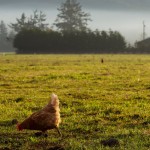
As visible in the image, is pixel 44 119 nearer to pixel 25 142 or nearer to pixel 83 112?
pixel 25 142


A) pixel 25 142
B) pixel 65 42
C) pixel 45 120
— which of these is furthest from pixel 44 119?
pixel 65 42

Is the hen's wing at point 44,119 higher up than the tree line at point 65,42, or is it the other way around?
the tree line at point 65,42

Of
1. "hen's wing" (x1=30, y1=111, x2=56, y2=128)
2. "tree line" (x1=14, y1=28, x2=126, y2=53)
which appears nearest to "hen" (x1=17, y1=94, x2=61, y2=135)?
"hen's wing" (x1=30, y1=111, x2=56, y2=128)

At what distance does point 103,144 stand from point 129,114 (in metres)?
4.23

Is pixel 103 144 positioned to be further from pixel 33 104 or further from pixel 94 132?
pixel 33 104

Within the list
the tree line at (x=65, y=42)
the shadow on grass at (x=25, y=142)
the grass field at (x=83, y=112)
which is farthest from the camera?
the tree line at (x=65, y=42)

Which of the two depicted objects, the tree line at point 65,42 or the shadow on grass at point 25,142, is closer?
the shadow on grass at point 25,142

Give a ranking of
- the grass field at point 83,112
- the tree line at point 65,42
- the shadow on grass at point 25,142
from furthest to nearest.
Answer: the tree line at point 65,42, the grass field at point 83,112, the shadow on grass at point 25,142

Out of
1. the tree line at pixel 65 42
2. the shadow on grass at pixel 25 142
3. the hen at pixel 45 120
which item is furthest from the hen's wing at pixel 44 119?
the tree line at pixel 65 42

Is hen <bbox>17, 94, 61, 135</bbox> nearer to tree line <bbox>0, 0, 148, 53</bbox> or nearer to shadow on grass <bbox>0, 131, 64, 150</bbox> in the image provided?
shadow on grass <bbox>0, 131, 64, 150</bbox>

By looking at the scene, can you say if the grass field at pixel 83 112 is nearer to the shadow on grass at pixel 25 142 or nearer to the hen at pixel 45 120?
the shadow on grass at pixel 25 142

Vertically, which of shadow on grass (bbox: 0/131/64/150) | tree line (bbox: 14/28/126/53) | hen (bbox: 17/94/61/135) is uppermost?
tree line (bbox: 14/28/126/53)

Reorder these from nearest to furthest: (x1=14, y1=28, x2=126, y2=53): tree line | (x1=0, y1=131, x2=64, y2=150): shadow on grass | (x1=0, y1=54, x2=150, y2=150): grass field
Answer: (x1=0, y1=131, x2=64, y2=150): shadow on grass, (x1=0, y1=54, x2=150, y2=150): grass field, (x1=14, y1=28, x2=126, y2=53): tree line

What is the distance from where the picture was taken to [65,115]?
1435 cm
